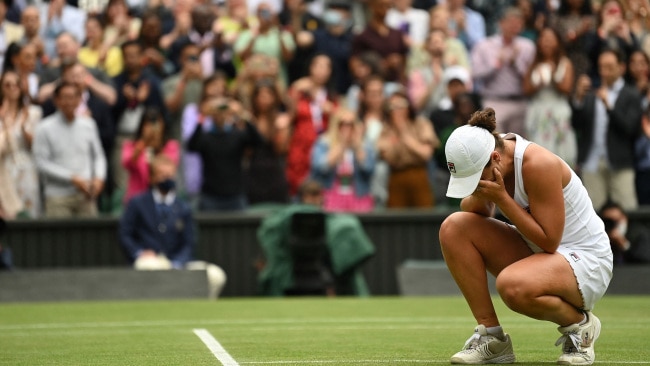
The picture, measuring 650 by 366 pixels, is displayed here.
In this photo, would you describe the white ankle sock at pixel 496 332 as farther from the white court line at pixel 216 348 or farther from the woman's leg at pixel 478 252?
the white court line at pixel 216 348

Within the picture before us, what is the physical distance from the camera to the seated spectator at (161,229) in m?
14.6

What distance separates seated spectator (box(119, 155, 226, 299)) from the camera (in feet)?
47.9

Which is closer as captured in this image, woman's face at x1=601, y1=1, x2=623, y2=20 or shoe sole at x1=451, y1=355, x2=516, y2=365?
shoe sole at x1=451, y1=355, x2=516, y2=365

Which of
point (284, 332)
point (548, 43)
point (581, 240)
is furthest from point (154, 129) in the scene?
point (581, 240)

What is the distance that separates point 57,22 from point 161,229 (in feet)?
15.0

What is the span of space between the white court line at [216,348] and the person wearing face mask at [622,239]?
6.32 m

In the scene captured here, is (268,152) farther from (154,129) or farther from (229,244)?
(154,129)

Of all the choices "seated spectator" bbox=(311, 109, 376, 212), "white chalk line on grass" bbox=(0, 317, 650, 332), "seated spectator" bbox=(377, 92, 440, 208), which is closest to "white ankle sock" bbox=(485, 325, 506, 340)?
"white chalk line on grass" bbox=(0, 317, 650, 332)

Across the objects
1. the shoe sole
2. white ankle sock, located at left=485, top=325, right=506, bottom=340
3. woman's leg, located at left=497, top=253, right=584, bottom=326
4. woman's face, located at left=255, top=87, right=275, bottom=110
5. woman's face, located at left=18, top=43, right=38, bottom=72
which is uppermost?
woman's face, located at left=18, top=43, right=38, bottom=72

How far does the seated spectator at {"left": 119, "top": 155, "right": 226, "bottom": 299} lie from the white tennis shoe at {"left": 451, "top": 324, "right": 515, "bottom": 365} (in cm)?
777

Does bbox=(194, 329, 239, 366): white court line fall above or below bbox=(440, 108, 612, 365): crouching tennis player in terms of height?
below

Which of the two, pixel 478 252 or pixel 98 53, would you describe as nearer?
pixel 478 252

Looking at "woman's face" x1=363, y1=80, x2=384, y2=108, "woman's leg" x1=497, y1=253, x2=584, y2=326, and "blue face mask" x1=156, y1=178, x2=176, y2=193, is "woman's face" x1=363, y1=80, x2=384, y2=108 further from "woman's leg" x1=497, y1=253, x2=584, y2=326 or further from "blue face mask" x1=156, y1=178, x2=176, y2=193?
"woman's leg" x1=497, y1=253, x2=584, y2=326

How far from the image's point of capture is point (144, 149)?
50.7 feet
